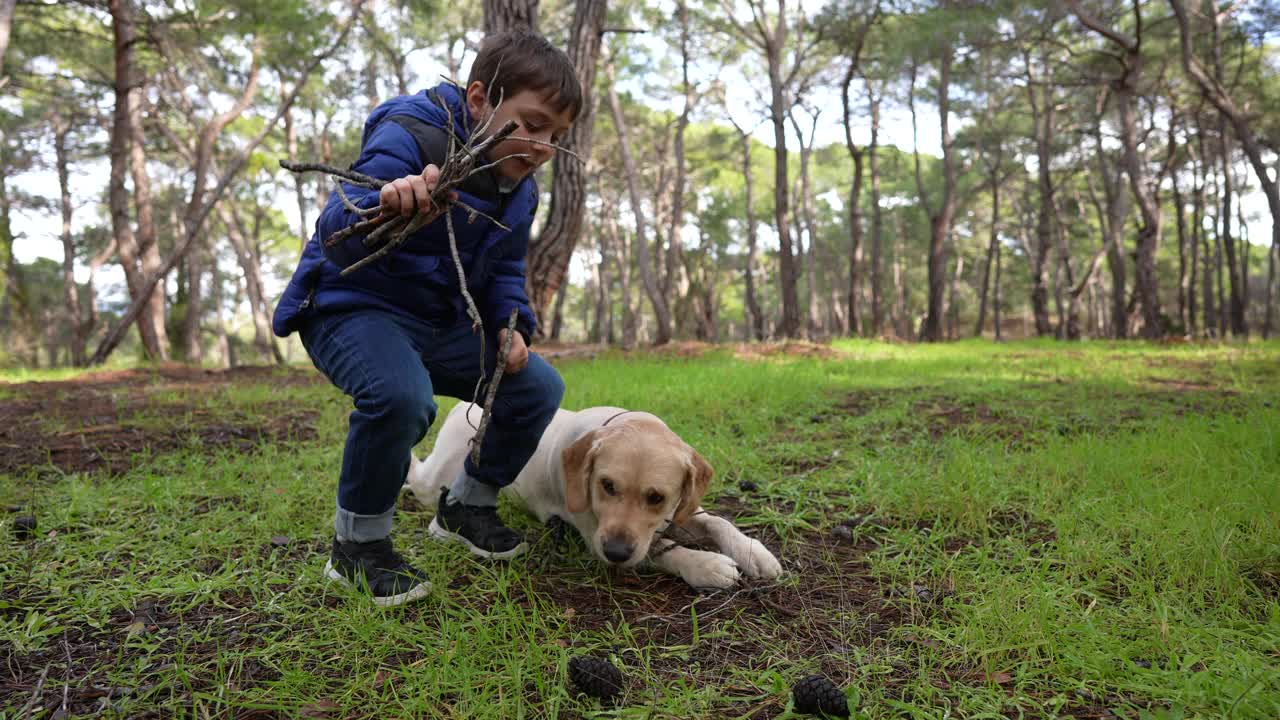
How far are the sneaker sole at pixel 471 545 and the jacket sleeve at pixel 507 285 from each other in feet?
2.80

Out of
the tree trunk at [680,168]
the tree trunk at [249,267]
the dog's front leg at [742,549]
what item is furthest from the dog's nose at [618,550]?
the tree trunk at [249,267]

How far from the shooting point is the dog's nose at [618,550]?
2.31m

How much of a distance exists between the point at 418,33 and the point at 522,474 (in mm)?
22799

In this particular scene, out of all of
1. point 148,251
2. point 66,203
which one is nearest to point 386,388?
point 148,251

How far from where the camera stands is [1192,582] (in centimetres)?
231

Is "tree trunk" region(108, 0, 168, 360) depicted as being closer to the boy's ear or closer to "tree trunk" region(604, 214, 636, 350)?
"tree trunk" region(604, 214, 636, 350)

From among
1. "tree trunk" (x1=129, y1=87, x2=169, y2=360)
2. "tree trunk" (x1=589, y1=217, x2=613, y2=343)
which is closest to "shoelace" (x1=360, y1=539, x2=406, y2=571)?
"tree trunk" (x1=129, y1=87, x2=169, y2=360)

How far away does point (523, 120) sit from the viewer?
95.2 inches

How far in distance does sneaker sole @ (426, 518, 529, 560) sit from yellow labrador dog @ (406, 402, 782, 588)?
25 cm

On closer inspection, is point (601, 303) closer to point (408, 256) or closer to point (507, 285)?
point (507, 285)

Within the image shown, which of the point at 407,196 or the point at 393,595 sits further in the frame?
the point at 393,595

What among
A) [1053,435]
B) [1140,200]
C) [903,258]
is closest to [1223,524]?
[1053,435]

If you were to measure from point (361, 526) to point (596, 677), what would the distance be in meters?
1.08

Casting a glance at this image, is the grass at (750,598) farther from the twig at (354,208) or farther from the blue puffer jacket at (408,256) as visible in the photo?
the twig at (354,208)
